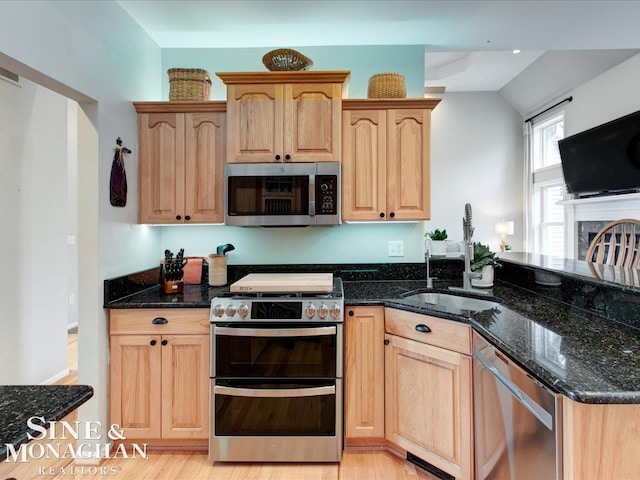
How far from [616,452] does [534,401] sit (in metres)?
0.20

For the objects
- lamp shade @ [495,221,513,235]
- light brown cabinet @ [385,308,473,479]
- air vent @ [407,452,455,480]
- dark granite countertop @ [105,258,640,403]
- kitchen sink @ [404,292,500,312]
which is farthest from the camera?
lamp shade @ [495,221,513,235]

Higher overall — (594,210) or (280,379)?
(594,210)

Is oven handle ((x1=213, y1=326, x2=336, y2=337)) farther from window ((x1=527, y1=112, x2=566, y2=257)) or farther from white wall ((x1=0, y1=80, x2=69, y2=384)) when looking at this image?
window ((x1=527, y1=112, x2=566, y2=257))

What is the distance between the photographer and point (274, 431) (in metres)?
1.79

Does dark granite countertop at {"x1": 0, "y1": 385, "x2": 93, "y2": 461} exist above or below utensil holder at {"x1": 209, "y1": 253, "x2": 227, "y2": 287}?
below

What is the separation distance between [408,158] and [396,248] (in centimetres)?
68

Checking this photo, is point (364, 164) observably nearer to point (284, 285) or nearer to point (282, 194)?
point (282, 194)

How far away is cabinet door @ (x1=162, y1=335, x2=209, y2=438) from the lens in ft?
6.09

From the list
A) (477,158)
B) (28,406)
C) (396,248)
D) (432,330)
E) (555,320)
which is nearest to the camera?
(28,406)

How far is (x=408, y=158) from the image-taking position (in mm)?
2188

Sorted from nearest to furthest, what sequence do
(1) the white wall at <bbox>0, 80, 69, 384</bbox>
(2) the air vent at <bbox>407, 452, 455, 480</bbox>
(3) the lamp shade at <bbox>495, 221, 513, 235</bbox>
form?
(2) the air vent at <bbox>407, 452, 455, 480</bbox> < (1) the white wall at <bbox>0, 80, 69, 384</bbox> < (3) the lamp shade at <bbox>495, 221, 513, 235</bbox>

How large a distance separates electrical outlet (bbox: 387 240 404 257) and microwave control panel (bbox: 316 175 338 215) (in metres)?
0.63

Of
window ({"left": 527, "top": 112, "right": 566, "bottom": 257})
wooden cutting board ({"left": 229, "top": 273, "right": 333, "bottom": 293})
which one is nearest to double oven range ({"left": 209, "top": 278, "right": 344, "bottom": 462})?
wooden cutting board ({"left": 229, "top": 273, "right": 333, "bottom": 293})

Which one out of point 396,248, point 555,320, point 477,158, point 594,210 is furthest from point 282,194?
point 477,158
